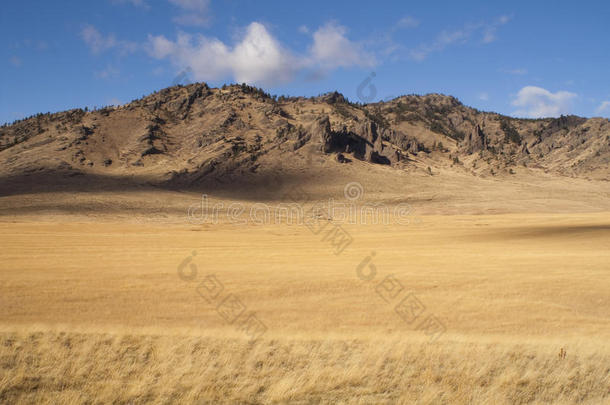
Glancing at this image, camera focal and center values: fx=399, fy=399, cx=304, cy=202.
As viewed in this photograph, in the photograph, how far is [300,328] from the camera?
8203 millimetres

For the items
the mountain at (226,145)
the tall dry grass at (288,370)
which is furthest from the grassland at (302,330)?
the mountain at (226,145)

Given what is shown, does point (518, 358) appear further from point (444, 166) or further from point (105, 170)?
Result: point (444, 166)

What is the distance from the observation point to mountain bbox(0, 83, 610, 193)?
60875 millimetres

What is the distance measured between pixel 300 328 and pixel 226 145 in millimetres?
61384

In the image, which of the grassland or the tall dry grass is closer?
the tall dry grass

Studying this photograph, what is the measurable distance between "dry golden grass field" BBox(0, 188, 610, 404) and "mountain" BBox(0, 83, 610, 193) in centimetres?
4587

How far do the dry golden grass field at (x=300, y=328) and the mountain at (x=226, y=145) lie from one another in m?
45.9

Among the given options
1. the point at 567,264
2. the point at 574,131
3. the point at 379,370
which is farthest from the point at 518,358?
the point at 574,131

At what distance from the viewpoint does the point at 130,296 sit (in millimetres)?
9797

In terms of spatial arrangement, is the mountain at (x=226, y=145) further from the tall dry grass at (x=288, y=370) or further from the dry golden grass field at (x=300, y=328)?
the tall dry grass at (x=288, y=370)

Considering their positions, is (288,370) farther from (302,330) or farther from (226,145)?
(226,145)

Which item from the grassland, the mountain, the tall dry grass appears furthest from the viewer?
the mountain

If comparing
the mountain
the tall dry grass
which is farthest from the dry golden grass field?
the mountain

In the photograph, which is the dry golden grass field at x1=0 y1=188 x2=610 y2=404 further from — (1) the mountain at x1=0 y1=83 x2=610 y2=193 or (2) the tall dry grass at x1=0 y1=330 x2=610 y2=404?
(1) the mountain at x1=0 y1=83 x2=610 y2=193
